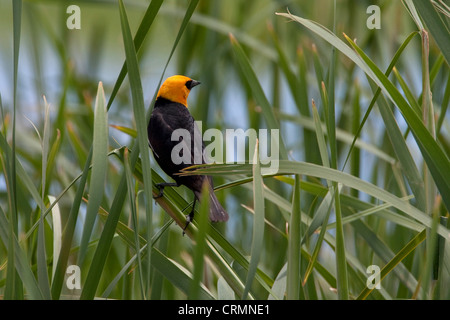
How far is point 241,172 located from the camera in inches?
33.9

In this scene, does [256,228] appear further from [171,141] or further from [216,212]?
[171,141]

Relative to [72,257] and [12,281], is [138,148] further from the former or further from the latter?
[72,257]

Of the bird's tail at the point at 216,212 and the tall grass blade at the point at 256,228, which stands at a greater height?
the bird's tail at the point at 216,212

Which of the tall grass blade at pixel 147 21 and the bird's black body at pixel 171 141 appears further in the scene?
the bird's black body at pixel 171 141

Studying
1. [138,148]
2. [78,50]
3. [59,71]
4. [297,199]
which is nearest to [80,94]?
[59,71]

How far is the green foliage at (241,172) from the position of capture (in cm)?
81

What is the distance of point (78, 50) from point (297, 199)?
1.68 metres

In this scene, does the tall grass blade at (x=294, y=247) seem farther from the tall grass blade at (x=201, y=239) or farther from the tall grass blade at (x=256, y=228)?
the tall grass blade at (x=201, y=239)

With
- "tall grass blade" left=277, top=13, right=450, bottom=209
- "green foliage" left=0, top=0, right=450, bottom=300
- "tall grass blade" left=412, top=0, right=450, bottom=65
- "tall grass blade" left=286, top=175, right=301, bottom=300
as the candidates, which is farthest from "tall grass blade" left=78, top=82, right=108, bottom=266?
"tall grass blade" left=412, top=0, right=450, bottom=65

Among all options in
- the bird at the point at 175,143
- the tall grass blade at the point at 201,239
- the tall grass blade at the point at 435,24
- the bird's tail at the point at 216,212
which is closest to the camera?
the tall grass blade at the point at 201,239

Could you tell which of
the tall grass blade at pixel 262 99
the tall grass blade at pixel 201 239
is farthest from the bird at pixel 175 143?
the tall grass blade at pixel 201 239

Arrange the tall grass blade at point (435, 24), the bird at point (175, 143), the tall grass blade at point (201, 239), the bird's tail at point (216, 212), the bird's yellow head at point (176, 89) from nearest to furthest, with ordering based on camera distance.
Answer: the tall grass blade at point (201, 239), the tall grass blade at point (435, 24), the bird's tail at point (216, 212), the bird at point (175, 143), the bird's yellow head at point (176, 89)

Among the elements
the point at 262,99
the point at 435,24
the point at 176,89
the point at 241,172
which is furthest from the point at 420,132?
the point at 176,89
